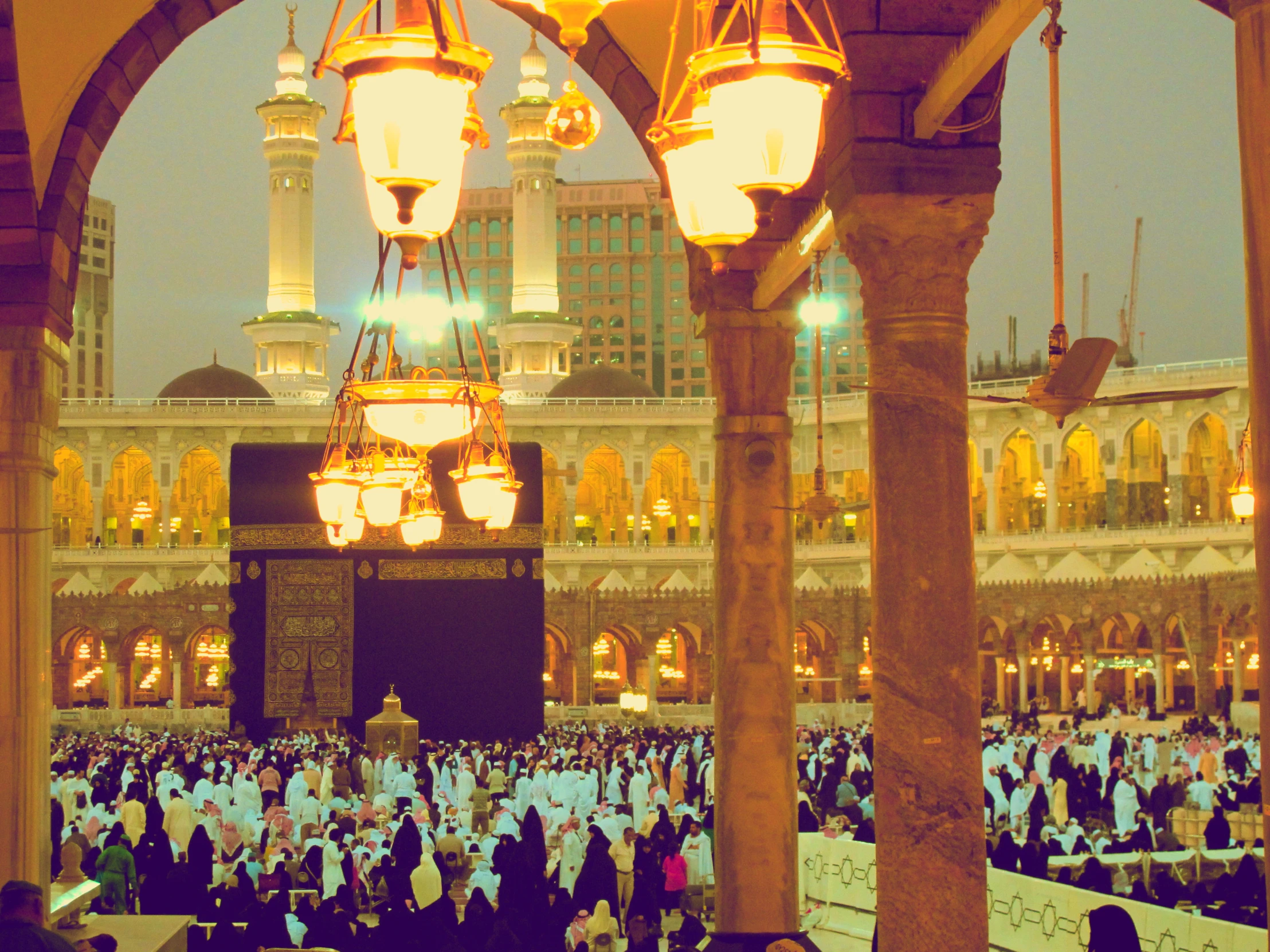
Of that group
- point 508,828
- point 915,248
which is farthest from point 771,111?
point 508,828

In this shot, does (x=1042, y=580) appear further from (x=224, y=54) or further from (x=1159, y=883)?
(x=224, y=54)

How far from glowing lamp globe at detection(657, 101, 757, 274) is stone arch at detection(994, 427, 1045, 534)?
3132 centimetres

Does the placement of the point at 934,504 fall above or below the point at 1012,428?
below

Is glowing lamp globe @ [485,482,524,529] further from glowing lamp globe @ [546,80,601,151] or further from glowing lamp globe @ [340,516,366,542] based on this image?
glowing lamp globe @ [546,80,601,151]

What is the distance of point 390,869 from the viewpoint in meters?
7.86

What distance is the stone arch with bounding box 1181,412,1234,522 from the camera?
96.4 feet

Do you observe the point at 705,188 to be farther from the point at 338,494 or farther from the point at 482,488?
the point at 338,494

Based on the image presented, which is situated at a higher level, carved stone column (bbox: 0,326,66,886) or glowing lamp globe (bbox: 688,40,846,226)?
glowing lamp globe (bbox: 688,40,846,226)

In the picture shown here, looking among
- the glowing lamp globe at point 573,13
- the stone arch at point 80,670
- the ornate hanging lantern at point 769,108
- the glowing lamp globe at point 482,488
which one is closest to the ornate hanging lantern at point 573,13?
the glowing lamp globe at point 573,13

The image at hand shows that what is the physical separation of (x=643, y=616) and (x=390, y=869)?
1858 centimetres

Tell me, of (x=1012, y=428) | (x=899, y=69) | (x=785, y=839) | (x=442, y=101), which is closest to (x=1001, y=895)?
(x=785, y=839)

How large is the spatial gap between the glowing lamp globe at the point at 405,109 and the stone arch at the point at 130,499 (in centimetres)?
3455

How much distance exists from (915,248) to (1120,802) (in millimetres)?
7990

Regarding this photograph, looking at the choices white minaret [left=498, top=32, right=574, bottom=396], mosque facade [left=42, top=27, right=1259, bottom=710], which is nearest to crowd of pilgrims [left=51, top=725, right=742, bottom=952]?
mosque facade [left=42, top=27, right=1259, bottom=710]
